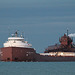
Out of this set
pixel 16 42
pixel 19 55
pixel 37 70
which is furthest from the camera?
pixel 16 42

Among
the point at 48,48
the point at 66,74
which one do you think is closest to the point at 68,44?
the point at 48,48

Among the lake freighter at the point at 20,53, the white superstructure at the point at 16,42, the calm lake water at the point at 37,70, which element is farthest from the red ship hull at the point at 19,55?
the calm lake water at the point at 37,70

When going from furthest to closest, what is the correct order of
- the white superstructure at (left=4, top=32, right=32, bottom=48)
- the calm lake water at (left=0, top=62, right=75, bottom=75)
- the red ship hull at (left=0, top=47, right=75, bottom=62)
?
the white superstructure at (left=4, top=32, right=32, bottom=48), the red ship hull at (left=0, top=47, right=75, bottom=62), the calm lake water at (left=0, top=62, right=75, bottom=75)

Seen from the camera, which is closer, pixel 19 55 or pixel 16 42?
pixel 19 55

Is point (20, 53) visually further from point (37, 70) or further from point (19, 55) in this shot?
point (37, 70)

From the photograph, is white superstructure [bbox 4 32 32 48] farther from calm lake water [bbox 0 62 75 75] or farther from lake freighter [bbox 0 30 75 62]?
calm lake water [bbox 0 62 75 75]

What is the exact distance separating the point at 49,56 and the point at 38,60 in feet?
16.4

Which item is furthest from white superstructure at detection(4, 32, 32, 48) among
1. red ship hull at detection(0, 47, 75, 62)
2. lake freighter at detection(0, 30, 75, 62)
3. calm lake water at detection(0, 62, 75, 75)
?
calm lake water at detection(0, 62, 75, 75)

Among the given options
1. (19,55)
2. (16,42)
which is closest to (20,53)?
(19,55)

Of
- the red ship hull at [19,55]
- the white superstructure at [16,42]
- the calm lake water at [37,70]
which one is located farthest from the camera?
the white superstructure at [16,42]

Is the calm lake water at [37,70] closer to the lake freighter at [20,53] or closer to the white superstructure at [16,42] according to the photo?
the lake freighter at [20,53]

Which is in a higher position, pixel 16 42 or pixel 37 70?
pixel 16 42

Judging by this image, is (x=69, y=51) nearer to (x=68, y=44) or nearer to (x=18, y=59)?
(x=68, y=44)

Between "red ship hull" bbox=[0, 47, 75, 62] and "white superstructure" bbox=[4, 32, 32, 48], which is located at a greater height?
"white superstructure" bbox=[4, 32, 32, 48]
